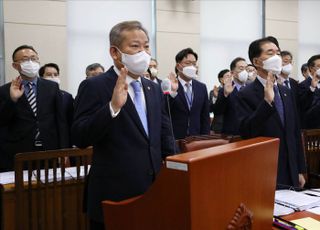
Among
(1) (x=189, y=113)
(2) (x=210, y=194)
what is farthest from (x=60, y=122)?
(2) (x=210, y=194)

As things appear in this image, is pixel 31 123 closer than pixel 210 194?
No

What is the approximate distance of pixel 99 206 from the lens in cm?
163

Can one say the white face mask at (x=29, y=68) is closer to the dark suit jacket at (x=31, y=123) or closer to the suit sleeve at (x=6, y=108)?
the dark suit jacket at (x=31, y=123)

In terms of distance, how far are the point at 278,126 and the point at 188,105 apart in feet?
4.87

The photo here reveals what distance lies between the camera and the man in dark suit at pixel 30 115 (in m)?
2.92

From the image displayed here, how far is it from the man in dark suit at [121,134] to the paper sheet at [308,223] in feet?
2.02

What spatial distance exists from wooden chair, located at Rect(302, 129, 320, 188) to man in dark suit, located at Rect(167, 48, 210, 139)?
3.41 ft

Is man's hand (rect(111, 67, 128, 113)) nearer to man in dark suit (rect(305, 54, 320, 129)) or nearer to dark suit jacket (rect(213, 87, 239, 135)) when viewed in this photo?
dark suit jacket (rect(213, 87, 239, 135))

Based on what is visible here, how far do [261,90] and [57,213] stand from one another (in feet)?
4.69

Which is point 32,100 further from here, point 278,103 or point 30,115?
point 278,103

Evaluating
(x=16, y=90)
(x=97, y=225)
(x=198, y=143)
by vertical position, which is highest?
(x=16, y=90)

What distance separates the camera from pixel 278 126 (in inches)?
92.0

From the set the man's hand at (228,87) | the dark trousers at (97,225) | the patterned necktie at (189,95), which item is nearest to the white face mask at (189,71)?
the patterned necktie at (189,95)

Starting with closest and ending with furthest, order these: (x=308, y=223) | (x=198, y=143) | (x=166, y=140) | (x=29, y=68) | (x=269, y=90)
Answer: (x=308, y=223) < (x=166, y=140) < (x=198, y=143) < (x=269, y=90) < (x=29, y=68)
